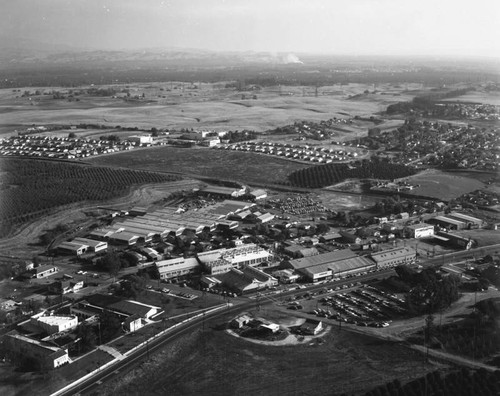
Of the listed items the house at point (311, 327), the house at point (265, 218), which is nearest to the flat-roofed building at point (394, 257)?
the house at point (311, 327)

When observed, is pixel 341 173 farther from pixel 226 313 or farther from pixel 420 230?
pixel 226 313

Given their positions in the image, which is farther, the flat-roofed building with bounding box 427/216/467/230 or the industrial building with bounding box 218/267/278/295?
the flat-roofed building with bounding box 427/216/467/230

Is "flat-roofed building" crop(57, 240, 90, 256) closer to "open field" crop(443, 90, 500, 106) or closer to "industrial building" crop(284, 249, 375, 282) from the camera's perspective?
"industrial building" crop(284, 249, 375, 282)

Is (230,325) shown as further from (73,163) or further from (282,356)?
(73,163)

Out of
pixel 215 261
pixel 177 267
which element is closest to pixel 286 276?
pixel 215 261

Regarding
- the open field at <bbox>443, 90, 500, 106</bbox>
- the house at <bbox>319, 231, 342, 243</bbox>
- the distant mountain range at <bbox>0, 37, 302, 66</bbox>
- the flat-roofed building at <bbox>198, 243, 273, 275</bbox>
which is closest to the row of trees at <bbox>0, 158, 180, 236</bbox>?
the flat-roofed building at <bbox>198, 243, 273, 275</bbox>

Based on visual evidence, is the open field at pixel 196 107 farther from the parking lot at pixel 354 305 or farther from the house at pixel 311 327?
the house at pixel 311 327
